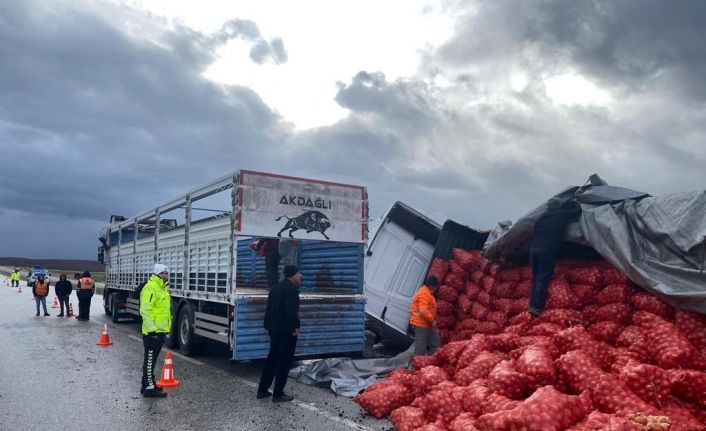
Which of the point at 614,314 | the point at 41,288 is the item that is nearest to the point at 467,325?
the point at 614,314

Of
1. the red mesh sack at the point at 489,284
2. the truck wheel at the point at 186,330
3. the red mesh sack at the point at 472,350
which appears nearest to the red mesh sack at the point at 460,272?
the red mesh sack at the point at 489,284

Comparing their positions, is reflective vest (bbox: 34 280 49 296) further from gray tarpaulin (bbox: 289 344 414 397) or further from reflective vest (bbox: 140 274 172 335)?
gray tarpaulin (bbox: 289 344 414 397)

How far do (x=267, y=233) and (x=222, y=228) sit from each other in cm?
82

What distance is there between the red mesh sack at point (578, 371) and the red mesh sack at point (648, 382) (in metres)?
0.27

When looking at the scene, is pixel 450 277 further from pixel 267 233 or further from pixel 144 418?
pixel 144 418

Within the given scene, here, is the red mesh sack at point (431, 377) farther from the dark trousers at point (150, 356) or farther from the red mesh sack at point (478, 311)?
the dark trousers at point (150, 356)

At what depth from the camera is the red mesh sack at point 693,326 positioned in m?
6.38

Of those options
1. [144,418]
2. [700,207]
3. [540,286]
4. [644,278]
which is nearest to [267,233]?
[144,418]

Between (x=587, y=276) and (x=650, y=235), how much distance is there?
103cm

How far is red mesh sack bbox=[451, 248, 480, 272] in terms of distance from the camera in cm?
1049

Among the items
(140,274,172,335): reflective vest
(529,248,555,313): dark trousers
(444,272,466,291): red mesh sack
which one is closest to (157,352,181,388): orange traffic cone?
Answer: (140,274,172,335): reflective vest

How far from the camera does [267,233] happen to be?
9125 millimetres

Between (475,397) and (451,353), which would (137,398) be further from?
(475,397)

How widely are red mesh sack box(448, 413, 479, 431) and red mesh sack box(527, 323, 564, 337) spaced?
2291 mm
